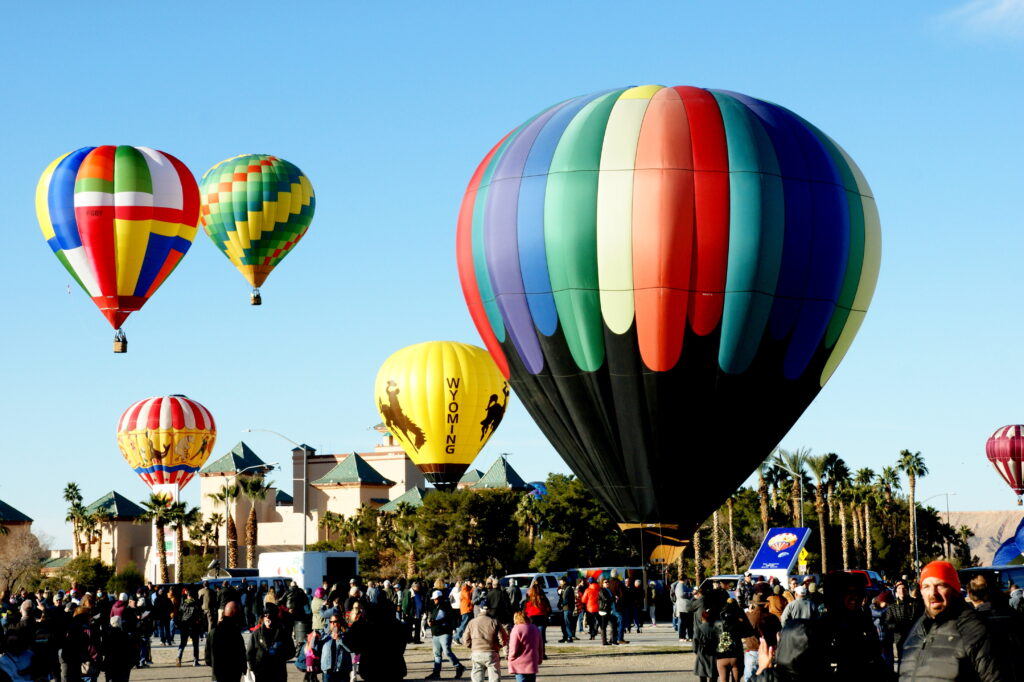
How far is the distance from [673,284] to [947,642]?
1736cm

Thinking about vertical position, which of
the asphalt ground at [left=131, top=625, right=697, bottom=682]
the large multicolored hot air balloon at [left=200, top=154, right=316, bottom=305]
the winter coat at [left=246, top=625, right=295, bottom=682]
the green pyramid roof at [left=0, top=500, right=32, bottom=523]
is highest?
the large multicolored hot air balloon at [left=200, top=154, right=316, bottom=305]

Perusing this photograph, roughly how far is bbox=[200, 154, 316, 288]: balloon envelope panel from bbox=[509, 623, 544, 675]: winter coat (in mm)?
36507

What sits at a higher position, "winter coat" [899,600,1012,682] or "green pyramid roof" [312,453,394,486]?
"green pyramid roof" [312,453,394,486]

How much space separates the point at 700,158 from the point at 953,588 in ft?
59.5

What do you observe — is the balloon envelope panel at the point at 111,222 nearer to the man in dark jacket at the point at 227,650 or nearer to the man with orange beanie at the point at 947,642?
the man in dark jacket at the point at 227,650

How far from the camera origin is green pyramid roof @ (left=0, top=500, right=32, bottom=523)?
11000 cm

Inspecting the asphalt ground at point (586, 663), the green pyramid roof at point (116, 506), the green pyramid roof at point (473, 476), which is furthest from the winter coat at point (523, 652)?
the green pyramid roof at point (116, 506)

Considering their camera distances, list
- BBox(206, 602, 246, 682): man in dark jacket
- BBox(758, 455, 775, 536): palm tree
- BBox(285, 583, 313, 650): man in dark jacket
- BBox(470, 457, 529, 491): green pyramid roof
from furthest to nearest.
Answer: BBox(470, 457, 529, 491): green pyramid roof, BBox(758, 455, 775, 536): palm tree, BBox(285, 583, 313, 650): man in dark jacket, BBox(206, 602, 246, 682): man in dark jacket

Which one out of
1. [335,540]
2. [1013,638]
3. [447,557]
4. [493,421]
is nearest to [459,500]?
[447,557]

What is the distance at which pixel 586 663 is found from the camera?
24.1 metres

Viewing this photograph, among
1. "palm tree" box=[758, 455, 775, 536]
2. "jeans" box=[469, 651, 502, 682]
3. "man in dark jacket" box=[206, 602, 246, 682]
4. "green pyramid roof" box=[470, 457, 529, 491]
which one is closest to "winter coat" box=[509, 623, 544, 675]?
"jeans" box=[469, 651, 502, 682]

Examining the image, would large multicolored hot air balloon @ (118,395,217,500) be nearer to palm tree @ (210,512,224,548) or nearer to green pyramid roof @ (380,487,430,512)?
green pyramid roof @ (380,487,430,512)

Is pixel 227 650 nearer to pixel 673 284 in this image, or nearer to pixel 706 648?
pixel 706 648

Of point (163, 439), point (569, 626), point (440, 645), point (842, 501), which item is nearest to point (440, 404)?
point (569, 626)
